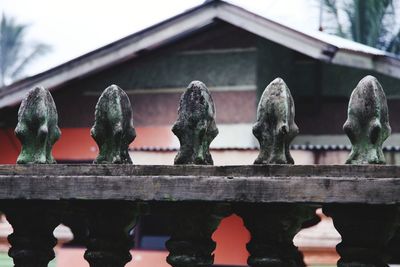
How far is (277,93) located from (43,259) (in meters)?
1.06

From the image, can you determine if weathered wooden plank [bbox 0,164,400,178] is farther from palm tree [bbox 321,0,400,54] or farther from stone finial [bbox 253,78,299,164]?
palm tree [bbox 321,0,400,54]

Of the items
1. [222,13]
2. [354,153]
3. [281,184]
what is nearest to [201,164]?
[281,184]

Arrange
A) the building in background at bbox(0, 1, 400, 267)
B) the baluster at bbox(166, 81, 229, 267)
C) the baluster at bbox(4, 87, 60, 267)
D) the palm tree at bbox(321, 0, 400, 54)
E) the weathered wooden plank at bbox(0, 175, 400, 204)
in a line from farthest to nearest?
1. the palm tree at bbox(321, 0, 400, 54)
2. the building in background at bbox(0, 1, 400, 267)
3. the baluster at bbox(4, 87, 60, 267)
4. the baluster at bbox(166, 81, 229, 267)
5. the weathered wooden plank at bbox(0, 175, 400, 204)

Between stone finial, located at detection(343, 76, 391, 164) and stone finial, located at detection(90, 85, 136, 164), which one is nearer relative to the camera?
stone finial, located at detection(343, 76, 391, 164)

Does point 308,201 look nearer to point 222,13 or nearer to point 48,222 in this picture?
point 48,222

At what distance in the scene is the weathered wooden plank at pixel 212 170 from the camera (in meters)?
2.01

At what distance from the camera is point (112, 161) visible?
236 centimetres

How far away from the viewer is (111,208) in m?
2.29

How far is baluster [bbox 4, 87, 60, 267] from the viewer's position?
2354 millimetres

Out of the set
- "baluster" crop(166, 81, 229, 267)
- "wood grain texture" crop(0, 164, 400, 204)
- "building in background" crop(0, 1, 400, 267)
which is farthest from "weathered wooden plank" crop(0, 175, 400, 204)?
"building in background" crop(0, 1, 400, 267)

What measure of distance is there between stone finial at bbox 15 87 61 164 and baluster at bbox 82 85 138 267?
0.20 metres

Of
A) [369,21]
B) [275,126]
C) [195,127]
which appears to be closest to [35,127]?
[195,127]

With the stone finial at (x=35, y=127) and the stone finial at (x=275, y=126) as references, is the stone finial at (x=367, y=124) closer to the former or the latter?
the stone finial at (x=275, y=126)

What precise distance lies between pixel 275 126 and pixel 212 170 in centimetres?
27
